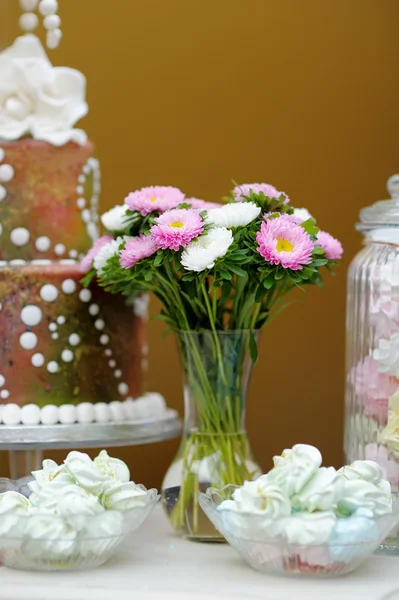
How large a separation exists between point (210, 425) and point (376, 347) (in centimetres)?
23

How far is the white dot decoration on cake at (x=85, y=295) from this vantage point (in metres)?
1.25

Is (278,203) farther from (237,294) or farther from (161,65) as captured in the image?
(161,65)

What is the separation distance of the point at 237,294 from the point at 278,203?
12 cm

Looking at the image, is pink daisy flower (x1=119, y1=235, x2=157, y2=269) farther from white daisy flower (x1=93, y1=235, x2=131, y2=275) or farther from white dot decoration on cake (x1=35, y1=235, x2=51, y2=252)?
white dot decoration on cake (x1=35, y1=235, x2=51, y2=252)

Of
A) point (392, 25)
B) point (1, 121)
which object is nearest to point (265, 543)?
point (1, 121)

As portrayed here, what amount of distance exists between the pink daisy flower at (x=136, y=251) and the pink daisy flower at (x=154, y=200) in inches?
2.1

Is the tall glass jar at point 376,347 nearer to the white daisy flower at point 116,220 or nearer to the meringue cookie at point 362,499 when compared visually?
the meringue cookie at point 362,499

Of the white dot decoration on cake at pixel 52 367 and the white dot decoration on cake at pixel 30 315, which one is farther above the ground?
the white dot decoration on cake at pixel 30 315

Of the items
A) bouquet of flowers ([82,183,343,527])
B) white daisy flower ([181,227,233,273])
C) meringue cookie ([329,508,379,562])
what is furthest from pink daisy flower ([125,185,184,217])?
meringue cookie ([329,508,379,562])

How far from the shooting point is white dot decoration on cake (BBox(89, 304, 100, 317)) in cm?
126

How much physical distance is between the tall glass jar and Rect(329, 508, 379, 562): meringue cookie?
177 millimetres

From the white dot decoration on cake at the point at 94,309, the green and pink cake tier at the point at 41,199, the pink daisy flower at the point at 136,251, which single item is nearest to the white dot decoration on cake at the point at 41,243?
the green and pink cake tier at the point at 41,199

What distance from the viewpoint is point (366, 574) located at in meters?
0.94

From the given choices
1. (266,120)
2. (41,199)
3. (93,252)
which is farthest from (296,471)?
(266,120)
